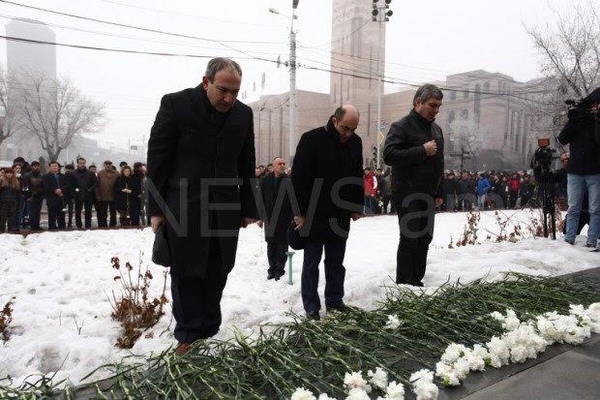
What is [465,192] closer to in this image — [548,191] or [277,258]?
[548,191]

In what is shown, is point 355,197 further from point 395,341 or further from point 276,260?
point 276,260

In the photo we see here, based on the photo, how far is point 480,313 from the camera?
9.84 feet

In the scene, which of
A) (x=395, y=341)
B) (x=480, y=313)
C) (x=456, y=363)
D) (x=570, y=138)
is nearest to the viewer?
(x=456, y=363)

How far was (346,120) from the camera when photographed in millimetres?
3840

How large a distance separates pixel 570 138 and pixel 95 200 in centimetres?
1162

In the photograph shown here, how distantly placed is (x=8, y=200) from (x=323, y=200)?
997 cm

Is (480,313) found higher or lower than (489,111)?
lower

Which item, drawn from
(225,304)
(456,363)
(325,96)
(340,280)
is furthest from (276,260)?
(325,96)

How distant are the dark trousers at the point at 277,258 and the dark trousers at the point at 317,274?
2.67 meters

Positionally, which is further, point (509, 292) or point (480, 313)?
point (509, 292)

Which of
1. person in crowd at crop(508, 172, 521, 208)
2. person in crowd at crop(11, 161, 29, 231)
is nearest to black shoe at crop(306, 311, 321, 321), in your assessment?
person in crowd at crop(11, 161, 29, 231)

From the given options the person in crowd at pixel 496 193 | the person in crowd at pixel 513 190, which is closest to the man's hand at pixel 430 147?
the person in crowd at pixel 496 193

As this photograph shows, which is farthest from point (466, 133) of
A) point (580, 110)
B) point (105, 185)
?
point (580, 110)

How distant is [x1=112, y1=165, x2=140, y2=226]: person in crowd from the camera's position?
12.4 metres
